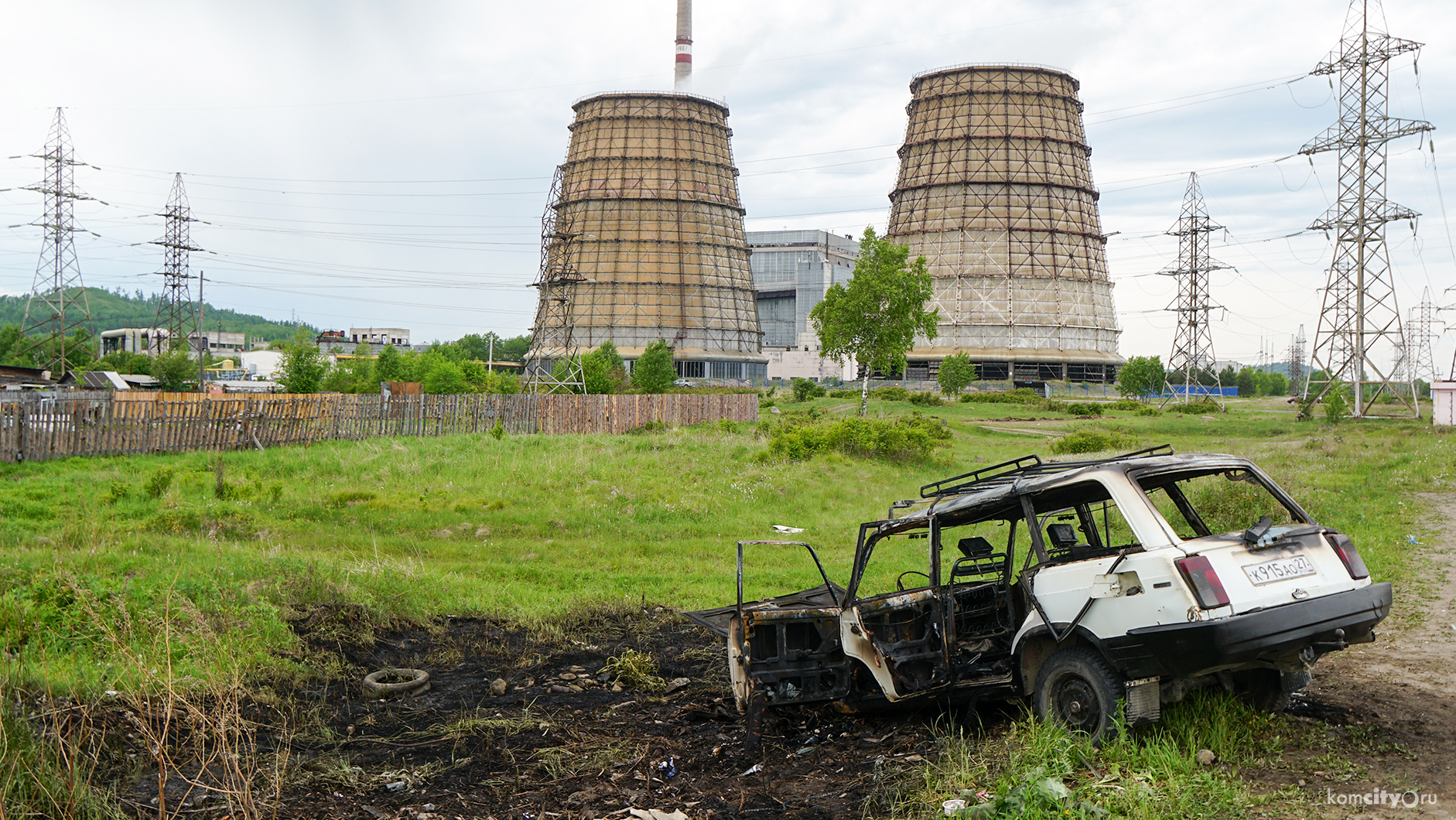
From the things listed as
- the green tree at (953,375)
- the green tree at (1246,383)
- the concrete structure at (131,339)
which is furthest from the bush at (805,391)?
the green tree at (1246,383)

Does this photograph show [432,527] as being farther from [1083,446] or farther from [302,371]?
[302,371]

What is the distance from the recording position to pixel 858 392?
67062mm

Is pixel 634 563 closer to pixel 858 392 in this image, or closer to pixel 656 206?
pixel 858 392

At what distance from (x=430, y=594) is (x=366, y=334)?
16651 centimetres

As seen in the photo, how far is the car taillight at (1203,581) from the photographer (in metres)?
5.27

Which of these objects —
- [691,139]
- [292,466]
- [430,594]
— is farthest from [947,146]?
[430,594]

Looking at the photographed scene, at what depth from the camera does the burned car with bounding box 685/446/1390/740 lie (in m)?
→ 5.41

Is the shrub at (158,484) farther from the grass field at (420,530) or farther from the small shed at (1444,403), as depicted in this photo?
the small shed at (1444,403)

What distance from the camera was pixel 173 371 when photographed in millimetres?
57781

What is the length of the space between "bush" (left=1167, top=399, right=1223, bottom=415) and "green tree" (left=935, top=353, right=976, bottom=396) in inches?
526

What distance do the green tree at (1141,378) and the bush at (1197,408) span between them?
336 inches

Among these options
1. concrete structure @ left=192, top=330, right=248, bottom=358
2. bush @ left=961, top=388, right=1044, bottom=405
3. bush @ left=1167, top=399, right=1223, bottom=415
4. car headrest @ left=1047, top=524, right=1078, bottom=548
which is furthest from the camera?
concrete structure @ left=192, top=330, right=248, bottom=358

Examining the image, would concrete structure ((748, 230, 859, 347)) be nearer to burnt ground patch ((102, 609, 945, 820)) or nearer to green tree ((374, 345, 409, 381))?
green tree ((374, 345, 409, 381))

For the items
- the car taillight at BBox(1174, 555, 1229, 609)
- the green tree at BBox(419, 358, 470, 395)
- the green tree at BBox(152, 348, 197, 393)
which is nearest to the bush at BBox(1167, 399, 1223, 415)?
the green tree at BBox(419, 358, 470, 395)
